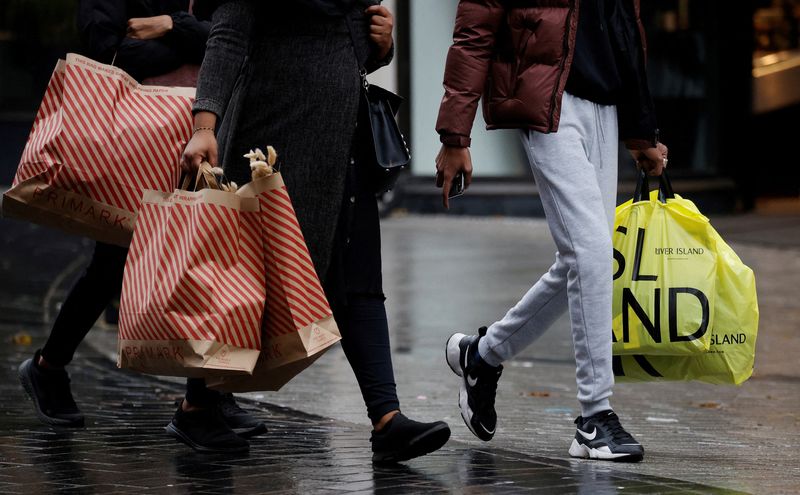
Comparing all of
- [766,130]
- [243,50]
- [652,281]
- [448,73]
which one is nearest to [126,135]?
[243,50]

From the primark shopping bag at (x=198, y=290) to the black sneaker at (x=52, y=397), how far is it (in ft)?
3.79

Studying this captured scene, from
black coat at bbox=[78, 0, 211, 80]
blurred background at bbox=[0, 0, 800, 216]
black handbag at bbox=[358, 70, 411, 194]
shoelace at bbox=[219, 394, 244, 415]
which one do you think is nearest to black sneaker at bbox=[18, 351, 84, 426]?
shoelace at bbox=[219, 394, 244, 415]

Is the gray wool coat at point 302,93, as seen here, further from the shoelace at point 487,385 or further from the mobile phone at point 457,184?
the shoelace at point 487,385

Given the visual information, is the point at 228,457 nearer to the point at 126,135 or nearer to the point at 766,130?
the point at 126,135

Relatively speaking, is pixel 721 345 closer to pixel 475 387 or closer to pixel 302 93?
pixel 475 387

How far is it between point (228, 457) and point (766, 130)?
44.1 feet

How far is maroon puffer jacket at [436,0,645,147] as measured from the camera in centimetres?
452

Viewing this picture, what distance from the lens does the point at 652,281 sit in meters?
4.82

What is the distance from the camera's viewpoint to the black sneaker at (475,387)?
16.2 feet

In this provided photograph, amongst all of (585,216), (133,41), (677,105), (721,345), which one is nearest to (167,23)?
(133,41)

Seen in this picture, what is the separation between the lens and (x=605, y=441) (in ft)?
14.9

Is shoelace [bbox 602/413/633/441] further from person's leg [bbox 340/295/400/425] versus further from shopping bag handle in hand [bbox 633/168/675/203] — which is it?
shopping bag handle in hand [bbox 633/168/675/203]

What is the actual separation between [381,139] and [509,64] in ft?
1.71

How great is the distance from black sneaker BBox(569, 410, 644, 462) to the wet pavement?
0.07 meters
